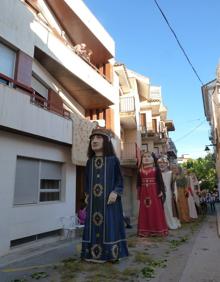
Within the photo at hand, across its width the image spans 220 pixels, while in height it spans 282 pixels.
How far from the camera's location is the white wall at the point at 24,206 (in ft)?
23.9

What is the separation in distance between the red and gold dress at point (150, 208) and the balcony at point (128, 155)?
10.1 metres

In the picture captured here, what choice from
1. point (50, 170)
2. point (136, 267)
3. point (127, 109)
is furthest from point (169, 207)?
point (127, 109)

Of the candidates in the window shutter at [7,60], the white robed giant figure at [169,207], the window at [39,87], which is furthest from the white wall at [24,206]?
the white robed giant figure at [169,207]

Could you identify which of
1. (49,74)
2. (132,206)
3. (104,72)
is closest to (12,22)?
(49,74)

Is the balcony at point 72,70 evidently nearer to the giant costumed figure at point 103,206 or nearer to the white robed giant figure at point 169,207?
the white robed giant figure at point 169,207

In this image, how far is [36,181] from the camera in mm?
8820

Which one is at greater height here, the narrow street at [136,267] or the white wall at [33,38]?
the white wall at [33,38]

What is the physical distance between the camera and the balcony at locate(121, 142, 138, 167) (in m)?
19.8

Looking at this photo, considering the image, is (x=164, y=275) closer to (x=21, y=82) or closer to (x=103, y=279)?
(x=103, y=279)

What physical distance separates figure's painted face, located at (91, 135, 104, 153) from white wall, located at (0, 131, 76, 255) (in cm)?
250

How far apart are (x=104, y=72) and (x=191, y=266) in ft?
43.7

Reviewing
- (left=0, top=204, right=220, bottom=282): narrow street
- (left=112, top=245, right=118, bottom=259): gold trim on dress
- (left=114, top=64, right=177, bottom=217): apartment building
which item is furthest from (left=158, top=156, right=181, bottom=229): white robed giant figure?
(left=112, top=245, right=118, bottom=259): gold trim on dress

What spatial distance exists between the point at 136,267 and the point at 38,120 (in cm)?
509

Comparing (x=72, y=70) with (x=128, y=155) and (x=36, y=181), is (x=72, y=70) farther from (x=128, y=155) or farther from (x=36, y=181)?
(x=128, y=155)
